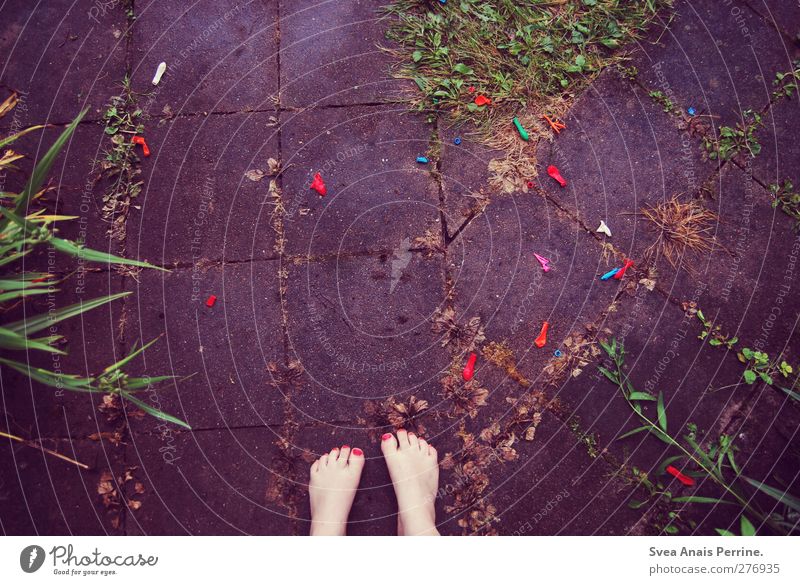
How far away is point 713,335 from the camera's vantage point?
236 cm

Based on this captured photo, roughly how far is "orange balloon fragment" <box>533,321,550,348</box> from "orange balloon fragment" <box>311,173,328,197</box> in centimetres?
113

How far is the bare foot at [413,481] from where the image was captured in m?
2.29

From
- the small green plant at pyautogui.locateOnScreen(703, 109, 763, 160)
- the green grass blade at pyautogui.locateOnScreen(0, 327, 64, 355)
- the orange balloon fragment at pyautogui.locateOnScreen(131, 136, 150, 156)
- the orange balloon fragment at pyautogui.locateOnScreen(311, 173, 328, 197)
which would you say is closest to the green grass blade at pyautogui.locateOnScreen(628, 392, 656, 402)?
the small green plant at pyautogui.locateOnScreen(703, 109, 763, 160)

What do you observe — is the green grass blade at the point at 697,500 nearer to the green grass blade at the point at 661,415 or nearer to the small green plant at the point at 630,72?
the green grass blade at the point at 661,415

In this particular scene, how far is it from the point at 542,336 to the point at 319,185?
118cm

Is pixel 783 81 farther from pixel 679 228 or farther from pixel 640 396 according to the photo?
pixel 640 396

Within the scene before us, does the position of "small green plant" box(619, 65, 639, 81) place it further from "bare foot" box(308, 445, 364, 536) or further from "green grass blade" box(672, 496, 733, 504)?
"bare foot" box(308, 445, 364, 536)

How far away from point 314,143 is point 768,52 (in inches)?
81.1

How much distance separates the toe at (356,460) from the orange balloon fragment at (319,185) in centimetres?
114

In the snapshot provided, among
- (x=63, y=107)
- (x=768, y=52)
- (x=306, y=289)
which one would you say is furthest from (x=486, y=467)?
(x=63, y=107)

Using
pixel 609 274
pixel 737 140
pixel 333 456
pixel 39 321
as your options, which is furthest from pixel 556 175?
pixel 39 321

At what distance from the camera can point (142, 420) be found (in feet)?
7.86

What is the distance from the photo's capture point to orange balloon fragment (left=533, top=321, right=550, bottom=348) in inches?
93.3
